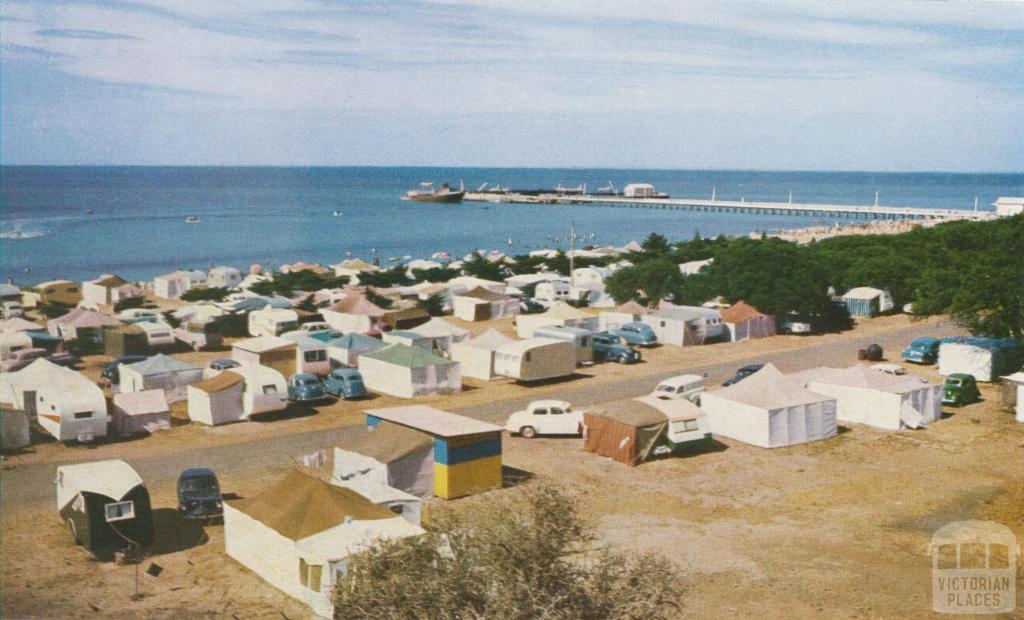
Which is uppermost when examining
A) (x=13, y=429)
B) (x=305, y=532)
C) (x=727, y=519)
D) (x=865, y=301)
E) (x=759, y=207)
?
(x=759, y=207)

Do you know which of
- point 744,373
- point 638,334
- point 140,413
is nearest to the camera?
point 140,413

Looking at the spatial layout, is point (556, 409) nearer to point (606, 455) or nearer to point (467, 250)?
point (606, 455)

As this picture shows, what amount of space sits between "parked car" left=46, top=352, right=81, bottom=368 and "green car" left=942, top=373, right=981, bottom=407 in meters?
30.4

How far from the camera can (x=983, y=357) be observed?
31.5 metres

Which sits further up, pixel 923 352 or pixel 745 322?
pixel 745 322

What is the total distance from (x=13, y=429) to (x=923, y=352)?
103ft

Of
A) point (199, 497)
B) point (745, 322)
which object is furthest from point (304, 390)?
point (745, 322)

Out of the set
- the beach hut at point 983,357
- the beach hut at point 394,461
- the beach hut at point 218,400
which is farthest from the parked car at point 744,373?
the beach hut at point 218,400

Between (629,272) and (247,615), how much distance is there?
119ft

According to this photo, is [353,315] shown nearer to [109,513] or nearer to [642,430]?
[642,430]

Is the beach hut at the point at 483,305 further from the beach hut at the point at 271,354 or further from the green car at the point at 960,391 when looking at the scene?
the green car at the point at 960,391

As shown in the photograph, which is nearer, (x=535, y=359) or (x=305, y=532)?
(x=305, y=532)

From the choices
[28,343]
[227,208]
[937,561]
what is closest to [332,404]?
[28,343]

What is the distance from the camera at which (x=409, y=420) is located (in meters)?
20.5
